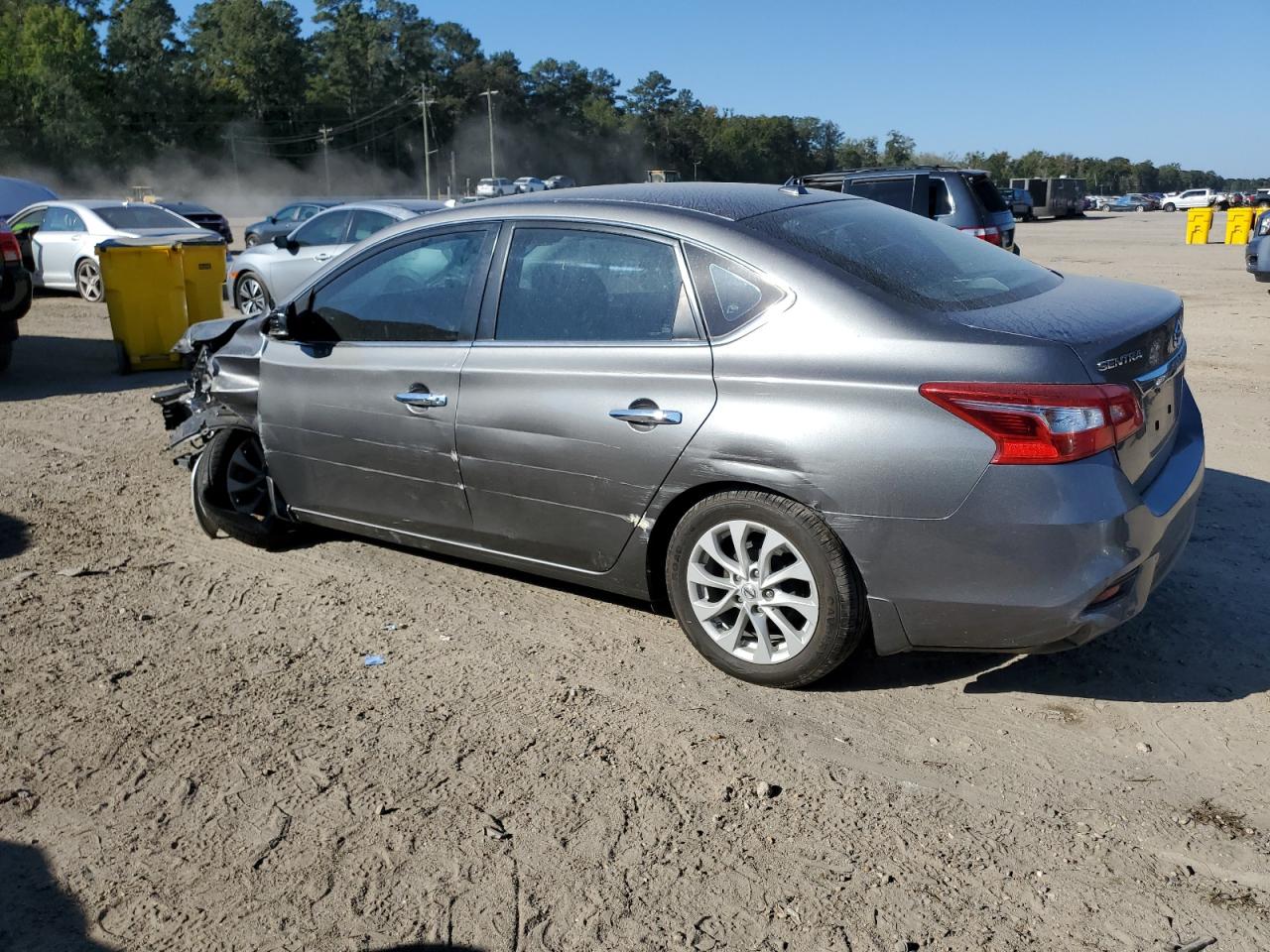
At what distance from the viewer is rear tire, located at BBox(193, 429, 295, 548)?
5320 mm

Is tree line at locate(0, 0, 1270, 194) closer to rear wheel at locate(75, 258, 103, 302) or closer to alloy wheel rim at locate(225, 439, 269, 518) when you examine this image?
rear wheel at locate(75, 258, 103, 302)

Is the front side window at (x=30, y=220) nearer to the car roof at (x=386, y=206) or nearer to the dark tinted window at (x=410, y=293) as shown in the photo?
the car roof at (x=386, y=206)

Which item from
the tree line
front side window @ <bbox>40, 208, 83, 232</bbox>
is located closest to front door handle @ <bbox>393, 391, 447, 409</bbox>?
front side window @ <bbox>40, 208, 83, 232</bbox>

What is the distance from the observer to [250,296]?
533 inches

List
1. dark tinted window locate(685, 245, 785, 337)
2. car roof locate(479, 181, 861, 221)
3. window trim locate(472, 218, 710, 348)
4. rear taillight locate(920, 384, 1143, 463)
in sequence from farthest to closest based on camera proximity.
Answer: car roof locate(479, 181, 861, 221)
window trim locate(472, 218, 710, 348)
dark tinted window locate(685, 245, 785, 337)
rear taillight locate(920, 384, 1143, 463)

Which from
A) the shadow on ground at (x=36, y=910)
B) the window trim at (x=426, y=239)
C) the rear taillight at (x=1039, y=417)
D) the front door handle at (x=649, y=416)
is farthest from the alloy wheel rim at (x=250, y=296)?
the rear taillight at (x=1039, y=417)

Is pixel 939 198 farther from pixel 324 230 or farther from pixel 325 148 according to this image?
pixel 325 148

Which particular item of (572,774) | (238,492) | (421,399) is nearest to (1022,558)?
(572,774)

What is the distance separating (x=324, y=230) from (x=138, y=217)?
189 inches

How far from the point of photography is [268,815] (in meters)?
3.12

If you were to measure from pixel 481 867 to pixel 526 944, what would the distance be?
329 millimetres

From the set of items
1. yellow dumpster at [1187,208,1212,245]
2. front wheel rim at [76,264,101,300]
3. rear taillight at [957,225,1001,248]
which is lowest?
yellow dumpster at [1187,208,1212,245]

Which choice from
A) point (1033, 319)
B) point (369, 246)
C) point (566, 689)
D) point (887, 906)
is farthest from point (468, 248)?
point (887, 906)

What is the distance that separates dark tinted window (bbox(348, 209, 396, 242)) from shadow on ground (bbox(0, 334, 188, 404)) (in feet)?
10.0
